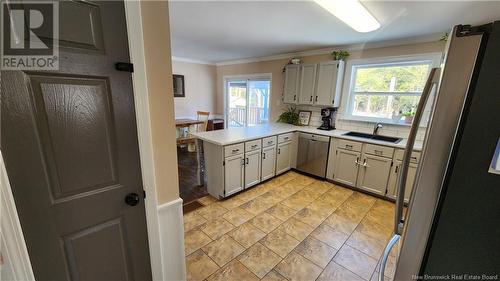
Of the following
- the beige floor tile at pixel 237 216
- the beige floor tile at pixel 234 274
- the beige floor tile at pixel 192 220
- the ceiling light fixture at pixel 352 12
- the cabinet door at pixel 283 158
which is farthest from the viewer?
the cabinet door at pixel 283 158

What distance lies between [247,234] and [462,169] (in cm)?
193

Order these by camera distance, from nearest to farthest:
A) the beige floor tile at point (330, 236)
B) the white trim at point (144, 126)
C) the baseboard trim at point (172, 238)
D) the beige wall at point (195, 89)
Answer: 1. the white trim at point (144, 126)
2. the baseboard trim at point (172, 238)
3. the beige floor tile at point (330, 236)
4. the beige wall at point (195, 89)

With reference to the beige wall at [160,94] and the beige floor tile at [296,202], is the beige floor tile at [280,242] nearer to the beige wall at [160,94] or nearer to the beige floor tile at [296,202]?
the beige floor tile at [296,202]

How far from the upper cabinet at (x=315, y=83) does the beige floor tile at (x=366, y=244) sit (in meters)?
2.24

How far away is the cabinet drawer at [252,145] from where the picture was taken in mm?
2947

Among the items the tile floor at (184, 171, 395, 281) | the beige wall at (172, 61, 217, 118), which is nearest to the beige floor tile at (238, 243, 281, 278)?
the tile floor at (184, 171, 395, 281)

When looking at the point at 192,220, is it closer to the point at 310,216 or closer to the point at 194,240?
the point at 194,240

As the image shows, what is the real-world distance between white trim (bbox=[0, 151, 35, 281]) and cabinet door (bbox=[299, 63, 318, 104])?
151 inches

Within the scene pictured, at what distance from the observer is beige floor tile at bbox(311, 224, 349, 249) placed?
2082 mm

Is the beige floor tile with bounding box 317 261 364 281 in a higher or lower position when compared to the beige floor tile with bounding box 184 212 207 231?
lower

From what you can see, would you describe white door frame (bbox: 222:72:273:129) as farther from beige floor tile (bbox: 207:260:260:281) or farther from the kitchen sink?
beige floor tile (bbox: 207:260:260:281)

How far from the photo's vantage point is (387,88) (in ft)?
10.7

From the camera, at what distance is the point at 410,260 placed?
0.82m

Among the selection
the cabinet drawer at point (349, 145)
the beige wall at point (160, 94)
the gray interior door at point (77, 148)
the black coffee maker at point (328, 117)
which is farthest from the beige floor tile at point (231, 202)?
the black coffee maker at point (328, 117)
